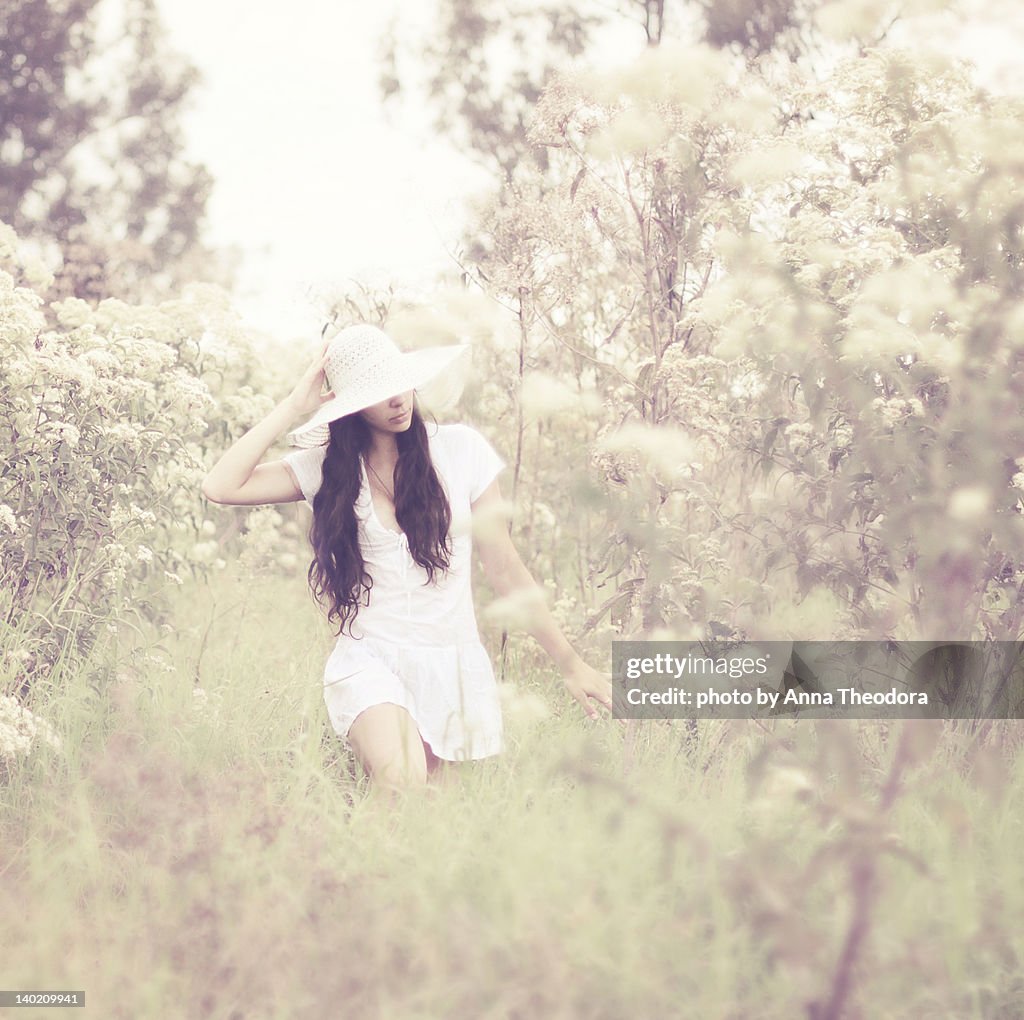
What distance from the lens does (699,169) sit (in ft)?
9.85

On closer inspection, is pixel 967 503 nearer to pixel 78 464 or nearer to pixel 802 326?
pixel 802 326

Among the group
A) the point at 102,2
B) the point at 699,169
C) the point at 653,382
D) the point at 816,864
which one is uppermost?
the point at 102,2

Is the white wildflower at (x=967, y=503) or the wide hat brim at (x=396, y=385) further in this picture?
the wide hat brim at (x=396, y=385)

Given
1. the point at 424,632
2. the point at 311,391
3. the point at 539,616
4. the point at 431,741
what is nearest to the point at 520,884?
the point at 539,616

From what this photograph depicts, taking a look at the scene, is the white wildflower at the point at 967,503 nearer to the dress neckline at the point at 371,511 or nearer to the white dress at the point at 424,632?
the white dress at the point at 424,632

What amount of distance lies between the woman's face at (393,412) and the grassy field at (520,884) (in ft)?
2.69

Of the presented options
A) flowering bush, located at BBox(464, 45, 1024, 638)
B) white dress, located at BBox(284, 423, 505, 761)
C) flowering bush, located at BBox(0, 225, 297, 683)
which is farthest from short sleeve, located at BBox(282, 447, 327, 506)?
flowering bush, located at BBox(464, 45, 1024, 638)

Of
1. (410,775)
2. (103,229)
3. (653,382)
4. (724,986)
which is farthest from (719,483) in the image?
(103,229)

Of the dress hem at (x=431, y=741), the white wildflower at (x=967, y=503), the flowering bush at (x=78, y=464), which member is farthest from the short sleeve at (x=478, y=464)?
the white wildflower at (x=967, y=503)

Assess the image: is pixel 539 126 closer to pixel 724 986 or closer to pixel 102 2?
pixel 724 986

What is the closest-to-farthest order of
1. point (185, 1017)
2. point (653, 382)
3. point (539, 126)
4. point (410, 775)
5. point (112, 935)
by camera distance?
point (185, 1017), point (112, 935), point (410, 775), point (653, 382), point (539, 126)

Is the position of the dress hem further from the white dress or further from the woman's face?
the woman's face

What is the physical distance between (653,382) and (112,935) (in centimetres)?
178

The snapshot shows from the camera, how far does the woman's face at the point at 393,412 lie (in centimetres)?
293
